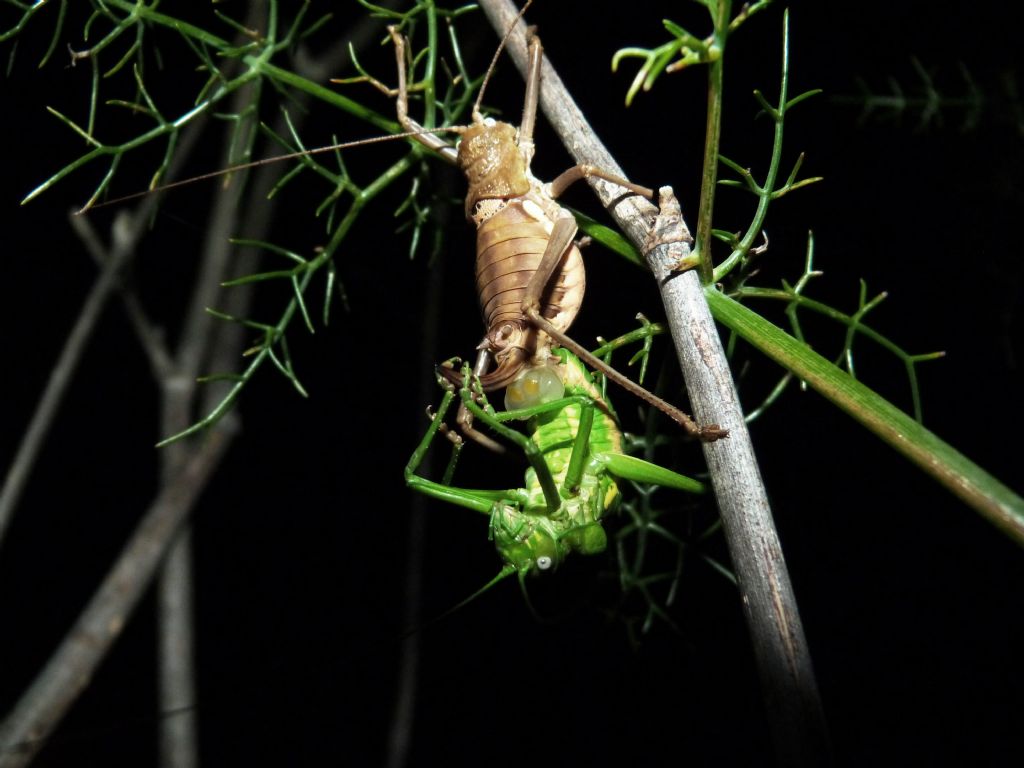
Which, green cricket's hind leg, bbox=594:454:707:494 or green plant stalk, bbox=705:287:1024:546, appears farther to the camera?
green cricket's hind leg, bbox=594:454:707:494

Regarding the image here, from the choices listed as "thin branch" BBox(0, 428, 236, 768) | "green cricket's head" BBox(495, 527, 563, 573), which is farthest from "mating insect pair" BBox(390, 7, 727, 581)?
"thin branch" BBox(0, 428, 236, 768)

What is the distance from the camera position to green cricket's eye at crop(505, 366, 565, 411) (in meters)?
1.35

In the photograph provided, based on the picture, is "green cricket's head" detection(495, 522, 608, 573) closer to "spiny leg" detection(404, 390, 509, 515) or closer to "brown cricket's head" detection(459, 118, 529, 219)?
"spiny leg" detection(404, 390, 509, 515)

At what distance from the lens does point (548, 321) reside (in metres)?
1.31

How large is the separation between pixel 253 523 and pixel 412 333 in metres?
1.15

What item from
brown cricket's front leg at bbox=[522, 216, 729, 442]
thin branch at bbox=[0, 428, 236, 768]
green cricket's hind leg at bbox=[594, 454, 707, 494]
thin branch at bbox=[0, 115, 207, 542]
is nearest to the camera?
brown cricket's front leg at bbox=[522, 216, 729, 442]

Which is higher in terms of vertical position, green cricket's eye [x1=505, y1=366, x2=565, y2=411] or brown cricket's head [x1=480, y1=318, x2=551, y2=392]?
brown cricket's head [x1=480, y1=318, x2=551, y2=392]

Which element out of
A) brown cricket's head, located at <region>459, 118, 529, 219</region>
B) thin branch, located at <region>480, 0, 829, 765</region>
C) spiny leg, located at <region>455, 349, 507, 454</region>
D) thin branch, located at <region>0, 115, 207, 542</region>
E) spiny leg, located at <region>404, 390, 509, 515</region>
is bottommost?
thin branch, located at <region>480, 0, 829, 765</region>

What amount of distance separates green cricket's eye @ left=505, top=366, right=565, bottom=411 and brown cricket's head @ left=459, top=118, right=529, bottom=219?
0.95 ft

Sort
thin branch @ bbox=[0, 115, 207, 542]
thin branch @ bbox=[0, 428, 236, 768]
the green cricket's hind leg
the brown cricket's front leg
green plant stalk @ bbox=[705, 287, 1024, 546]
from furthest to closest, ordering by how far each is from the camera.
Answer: thin branch @ bbox=[0, 115, 207, 542], thin branch @ bbox=[0, 428, 236, 768], the green cricket's hind leg, the brown cricket's front leg, green plant stalk @ bbox=[705, 287, 1024, 546]

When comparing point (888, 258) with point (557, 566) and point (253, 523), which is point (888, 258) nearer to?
point (557, 566)

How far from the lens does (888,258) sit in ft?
5.91

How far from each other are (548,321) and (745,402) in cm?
66

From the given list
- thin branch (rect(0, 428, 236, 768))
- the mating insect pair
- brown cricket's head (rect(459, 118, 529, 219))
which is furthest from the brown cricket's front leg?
thin branch (rect(0, 428, 236, 768))
